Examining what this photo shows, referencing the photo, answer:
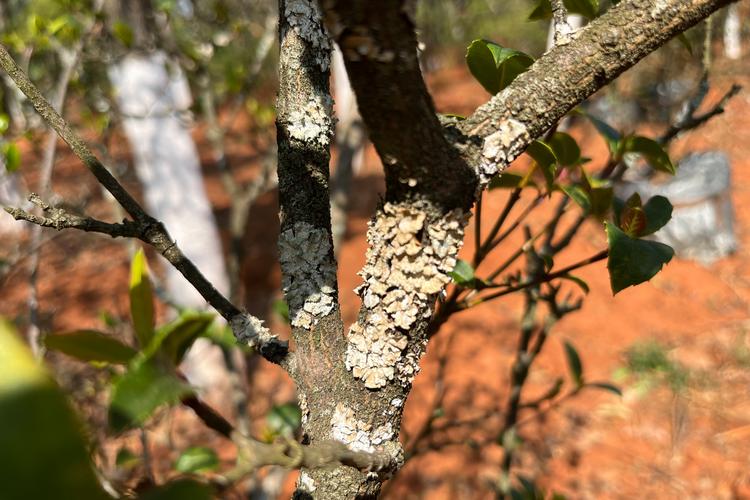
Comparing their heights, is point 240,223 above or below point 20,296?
below

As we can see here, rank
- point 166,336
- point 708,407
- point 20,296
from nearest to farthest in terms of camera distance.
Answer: point 166,336, point 708,407, point 20,296

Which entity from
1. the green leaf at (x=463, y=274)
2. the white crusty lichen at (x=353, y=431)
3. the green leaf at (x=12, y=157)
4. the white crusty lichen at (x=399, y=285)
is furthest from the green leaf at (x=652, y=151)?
the green leaf at (x=12, y=157)

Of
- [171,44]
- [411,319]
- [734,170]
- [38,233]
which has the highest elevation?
[734,170]

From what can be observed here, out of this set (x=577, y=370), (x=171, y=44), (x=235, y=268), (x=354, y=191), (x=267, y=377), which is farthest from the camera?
(x=354, y=191)

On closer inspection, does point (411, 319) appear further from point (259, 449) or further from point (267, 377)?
point (267, 377)

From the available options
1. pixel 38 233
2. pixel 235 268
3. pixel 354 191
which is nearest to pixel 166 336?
pixel 38 233

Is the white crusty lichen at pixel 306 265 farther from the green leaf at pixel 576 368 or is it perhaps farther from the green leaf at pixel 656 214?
the green leaf at pixel 576 368

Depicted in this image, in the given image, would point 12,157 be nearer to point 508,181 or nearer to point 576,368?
point 508,181
